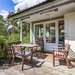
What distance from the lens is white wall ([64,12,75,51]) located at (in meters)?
9.98

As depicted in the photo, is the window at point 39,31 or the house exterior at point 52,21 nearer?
the house exterior at point 52,21

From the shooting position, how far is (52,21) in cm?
1334

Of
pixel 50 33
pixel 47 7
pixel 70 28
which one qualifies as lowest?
pixel 50 33

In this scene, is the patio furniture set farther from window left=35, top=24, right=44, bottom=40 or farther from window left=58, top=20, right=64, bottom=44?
window left=35, top=24, right=44, bottom=40

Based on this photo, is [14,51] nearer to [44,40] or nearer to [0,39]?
[0,39]

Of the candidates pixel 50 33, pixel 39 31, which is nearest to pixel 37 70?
pixel 50 33

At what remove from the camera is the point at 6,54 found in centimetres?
1058

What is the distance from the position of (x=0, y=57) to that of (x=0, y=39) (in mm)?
1023

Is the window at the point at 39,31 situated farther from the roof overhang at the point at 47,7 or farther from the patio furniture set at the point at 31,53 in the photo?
the patio furniture set at the point at 31,53

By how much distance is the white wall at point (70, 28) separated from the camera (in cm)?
998

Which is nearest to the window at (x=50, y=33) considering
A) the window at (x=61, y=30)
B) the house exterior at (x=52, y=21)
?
the house exterior at (x=52, y=21)

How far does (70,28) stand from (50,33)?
3.83 m

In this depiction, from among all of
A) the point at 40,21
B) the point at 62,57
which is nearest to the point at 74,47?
the point at 62,57

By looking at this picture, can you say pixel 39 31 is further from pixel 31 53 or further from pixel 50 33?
pixel 31 53
